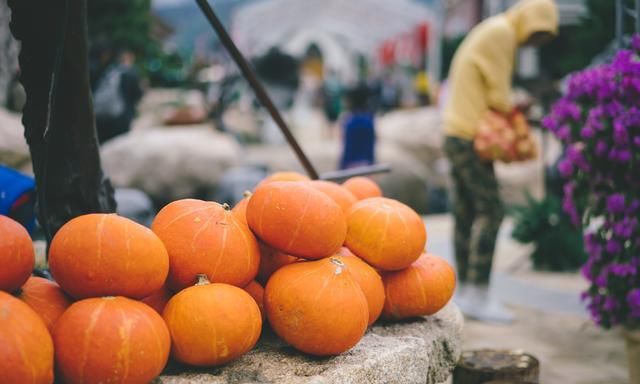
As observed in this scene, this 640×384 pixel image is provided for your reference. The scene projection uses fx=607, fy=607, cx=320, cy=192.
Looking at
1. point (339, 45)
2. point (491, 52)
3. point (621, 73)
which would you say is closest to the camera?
point (621, 73)

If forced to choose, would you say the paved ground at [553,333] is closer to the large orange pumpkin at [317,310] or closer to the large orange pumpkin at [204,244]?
the large orange pumpkin at [317,310]

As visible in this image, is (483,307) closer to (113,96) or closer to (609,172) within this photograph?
(609,172)

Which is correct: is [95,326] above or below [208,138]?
above

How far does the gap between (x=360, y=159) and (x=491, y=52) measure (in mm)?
2903

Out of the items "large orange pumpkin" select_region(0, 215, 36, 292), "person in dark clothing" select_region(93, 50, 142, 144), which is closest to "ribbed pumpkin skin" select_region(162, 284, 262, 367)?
"large orange pumpkin" select_region(0, 215, 36, 292)

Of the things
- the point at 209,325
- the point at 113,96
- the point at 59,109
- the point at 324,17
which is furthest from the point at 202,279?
the point at 324,17

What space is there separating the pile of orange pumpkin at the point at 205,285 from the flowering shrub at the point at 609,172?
5.22ft

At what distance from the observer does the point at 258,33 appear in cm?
2041

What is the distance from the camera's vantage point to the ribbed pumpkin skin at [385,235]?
6.69 feet

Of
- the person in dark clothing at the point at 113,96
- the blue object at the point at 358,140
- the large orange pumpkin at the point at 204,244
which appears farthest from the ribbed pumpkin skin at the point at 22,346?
the person in dark clothing at the point at 113,96

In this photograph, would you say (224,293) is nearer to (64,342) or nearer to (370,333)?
(64,342)

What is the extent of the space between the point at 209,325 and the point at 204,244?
0.25 m

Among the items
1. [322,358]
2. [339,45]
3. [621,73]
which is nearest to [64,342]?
[322,358]

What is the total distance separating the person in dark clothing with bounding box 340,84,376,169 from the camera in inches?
286
